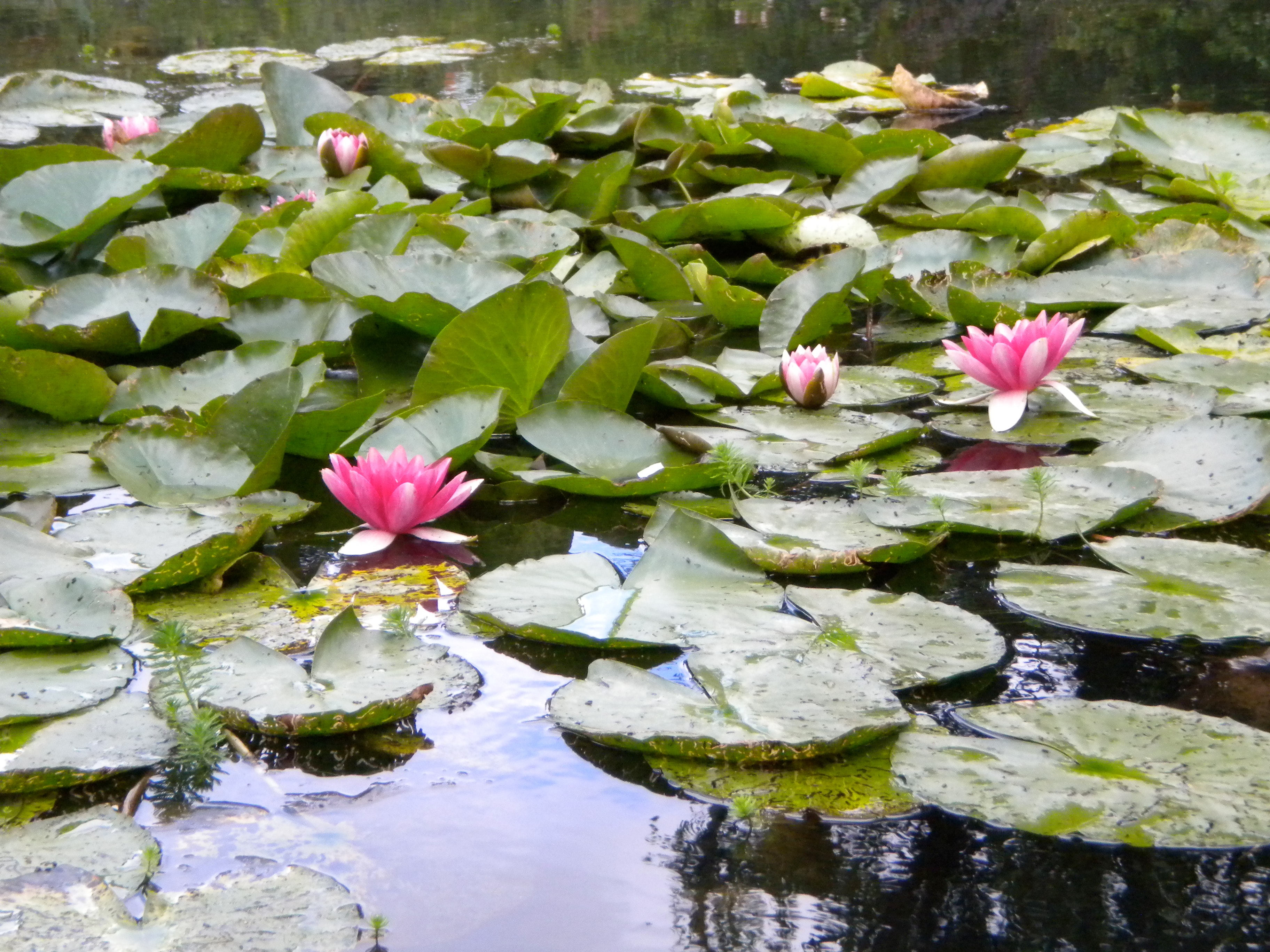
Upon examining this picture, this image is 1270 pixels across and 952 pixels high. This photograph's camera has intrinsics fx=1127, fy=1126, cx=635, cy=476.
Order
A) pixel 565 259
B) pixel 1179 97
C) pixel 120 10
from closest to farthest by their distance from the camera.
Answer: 1. pixel 565 259
2. pixel 1179 97
3. pixel 120 10

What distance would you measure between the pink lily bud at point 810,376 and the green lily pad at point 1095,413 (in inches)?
7.0

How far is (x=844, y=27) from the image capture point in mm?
7250

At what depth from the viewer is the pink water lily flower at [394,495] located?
4.62 ft

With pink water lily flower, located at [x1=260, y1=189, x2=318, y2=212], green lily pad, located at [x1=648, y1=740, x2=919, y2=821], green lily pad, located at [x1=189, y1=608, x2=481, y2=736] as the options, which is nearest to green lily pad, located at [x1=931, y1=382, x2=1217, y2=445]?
green lily pad, located at [x1=648, y1=740, x2=919, y2=821]

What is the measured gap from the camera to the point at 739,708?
1047 millimetres

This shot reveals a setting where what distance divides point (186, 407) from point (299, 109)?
191 cm

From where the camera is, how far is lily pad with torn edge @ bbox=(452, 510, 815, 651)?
119 centimetres

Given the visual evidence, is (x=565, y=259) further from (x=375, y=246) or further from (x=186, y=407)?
(x=186, y=407)

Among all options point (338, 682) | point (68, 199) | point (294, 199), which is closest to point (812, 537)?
point (338, 682)

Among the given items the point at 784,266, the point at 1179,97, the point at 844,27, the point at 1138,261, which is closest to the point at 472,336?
the point at 784,266

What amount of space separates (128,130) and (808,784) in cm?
307

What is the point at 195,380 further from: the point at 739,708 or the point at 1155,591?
the point at 1155,591

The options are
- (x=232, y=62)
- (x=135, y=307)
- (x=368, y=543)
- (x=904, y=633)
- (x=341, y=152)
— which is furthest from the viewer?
(x=232, y=62)

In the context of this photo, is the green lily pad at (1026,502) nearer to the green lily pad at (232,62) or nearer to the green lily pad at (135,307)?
the green lily pad at (135,307)
